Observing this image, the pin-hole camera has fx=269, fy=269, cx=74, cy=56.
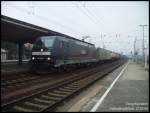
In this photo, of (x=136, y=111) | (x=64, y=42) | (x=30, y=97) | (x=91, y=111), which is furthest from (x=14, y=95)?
(x=64, y=42)

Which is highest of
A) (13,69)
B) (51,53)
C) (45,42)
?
(45,42)

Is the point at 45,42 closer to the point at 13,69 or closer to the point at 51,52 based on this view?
the point at 51,52

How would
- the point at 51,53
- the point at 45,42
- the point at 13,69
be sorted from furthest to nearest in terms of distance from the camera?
the point at 13,69 < the point at 45,42 < the point at 51,53

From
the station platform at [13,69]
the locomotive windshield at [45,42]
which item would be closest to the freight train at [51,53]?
the locomotive windshield at [45,42]

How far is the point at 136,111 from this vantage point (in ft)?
27.1

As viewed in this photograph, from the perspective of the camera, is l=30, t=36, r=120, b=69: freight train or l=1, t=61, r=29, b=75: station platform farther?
l=1, t=61, r=29, b=75: station platform

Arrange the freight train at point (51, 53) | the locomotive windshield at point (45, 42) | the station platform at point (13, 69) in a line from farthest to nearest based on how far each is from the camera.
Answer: the station platform at point (13, 69) → the locomotive windshield at point (45, 42) → the freight train at point (51, 53)

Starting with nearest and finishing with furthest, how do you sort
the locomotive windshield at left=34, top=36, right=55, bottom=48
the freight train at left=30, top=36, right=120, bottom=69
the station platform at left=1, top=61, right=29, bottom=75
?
the freight train at left=30, top=36, right=120, bottom=69, the locomotive windshield at left=34, top=36, right=55, bottom=48, the station platform at left=1, top=61, right=29, bottom=75

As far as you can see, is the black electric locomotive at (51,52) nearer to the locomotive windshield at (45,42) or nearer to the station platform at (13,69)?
the locomotive windshield at (45,42)

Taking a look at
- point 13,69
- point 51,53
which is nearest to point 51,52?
point 51,53

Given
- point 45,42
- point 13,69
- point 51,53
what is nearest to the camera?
point 51,53

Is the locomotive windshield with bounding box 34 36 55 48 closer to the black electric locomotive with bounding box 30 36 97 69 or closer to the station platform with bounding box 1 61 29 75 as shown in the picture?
the black electric locomotive with bounding box 30 36 97 69

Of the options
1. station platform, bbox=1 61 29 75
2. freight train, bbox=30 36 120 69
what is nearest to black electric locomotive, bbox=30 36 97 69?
freight train, bbox=30 36 120 69

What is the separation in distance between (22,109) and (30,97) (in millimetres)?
1762
